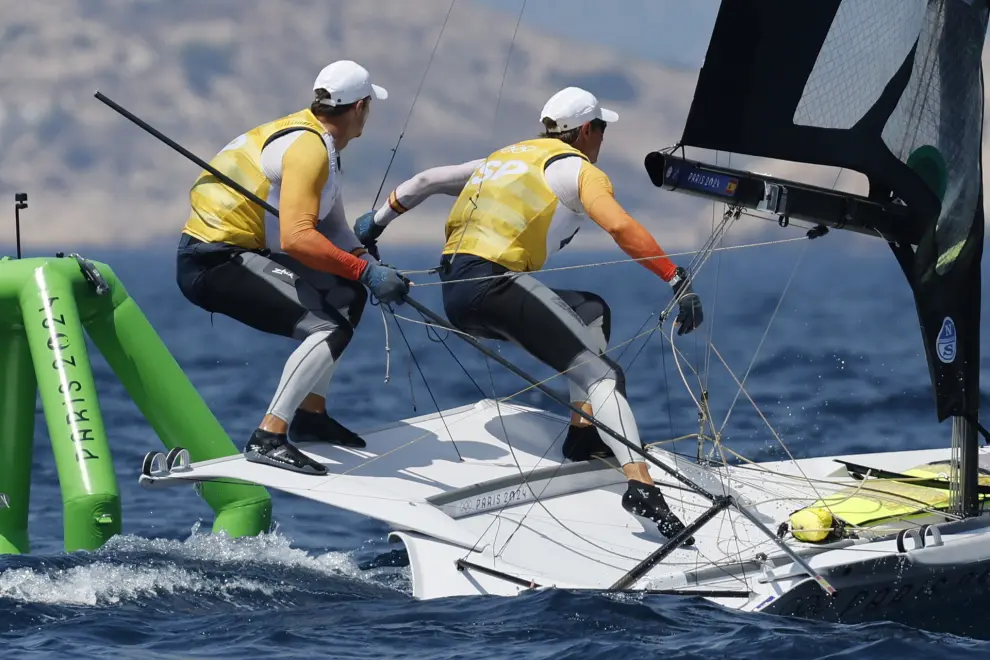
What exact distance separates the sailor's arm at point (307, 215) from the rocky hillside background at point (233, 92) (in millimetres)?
71138

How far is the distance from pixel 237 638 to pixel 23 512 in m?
1.85

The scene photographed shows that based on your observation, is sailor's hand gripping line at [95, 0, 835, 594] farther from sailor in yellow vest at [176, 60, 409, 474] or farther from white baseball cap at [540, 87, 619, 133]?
white baseball cap at [540, 87, 619, 133]

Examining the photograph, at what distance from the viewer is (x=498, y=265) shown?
5844mm

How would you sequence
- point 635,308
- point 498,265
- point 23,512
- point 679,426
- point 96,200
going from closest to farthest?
point 498,265 → point 23,512 → point 679,426 → point 635,308 → point 96,200

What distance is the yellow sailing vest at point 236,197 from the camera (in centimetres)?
588

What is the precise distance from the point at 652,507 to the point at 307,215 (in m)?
1.54

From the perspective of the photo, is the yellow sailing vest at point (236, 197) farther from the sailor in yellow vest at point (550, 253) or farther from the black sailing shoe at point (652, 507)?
the black sailing shoe at point (652, 507)

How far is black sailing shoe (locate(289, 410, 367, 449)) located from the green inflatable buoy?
2.29m

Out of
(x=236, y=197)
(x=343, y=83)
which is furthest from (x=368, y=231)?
(x=343, y=83)

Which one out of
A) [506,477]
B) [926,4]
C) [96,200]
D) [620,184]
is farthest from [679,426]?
[96,200]

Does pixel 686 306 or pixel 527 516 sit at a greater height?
pixel 686 306

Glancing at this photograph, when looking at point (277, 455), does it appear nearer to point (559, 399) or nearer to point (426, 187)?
point (559, 399)

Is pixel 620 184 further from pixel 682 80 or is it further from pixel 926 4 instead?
pixel 926 4

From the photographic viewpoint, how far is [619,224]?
18.2 feet
